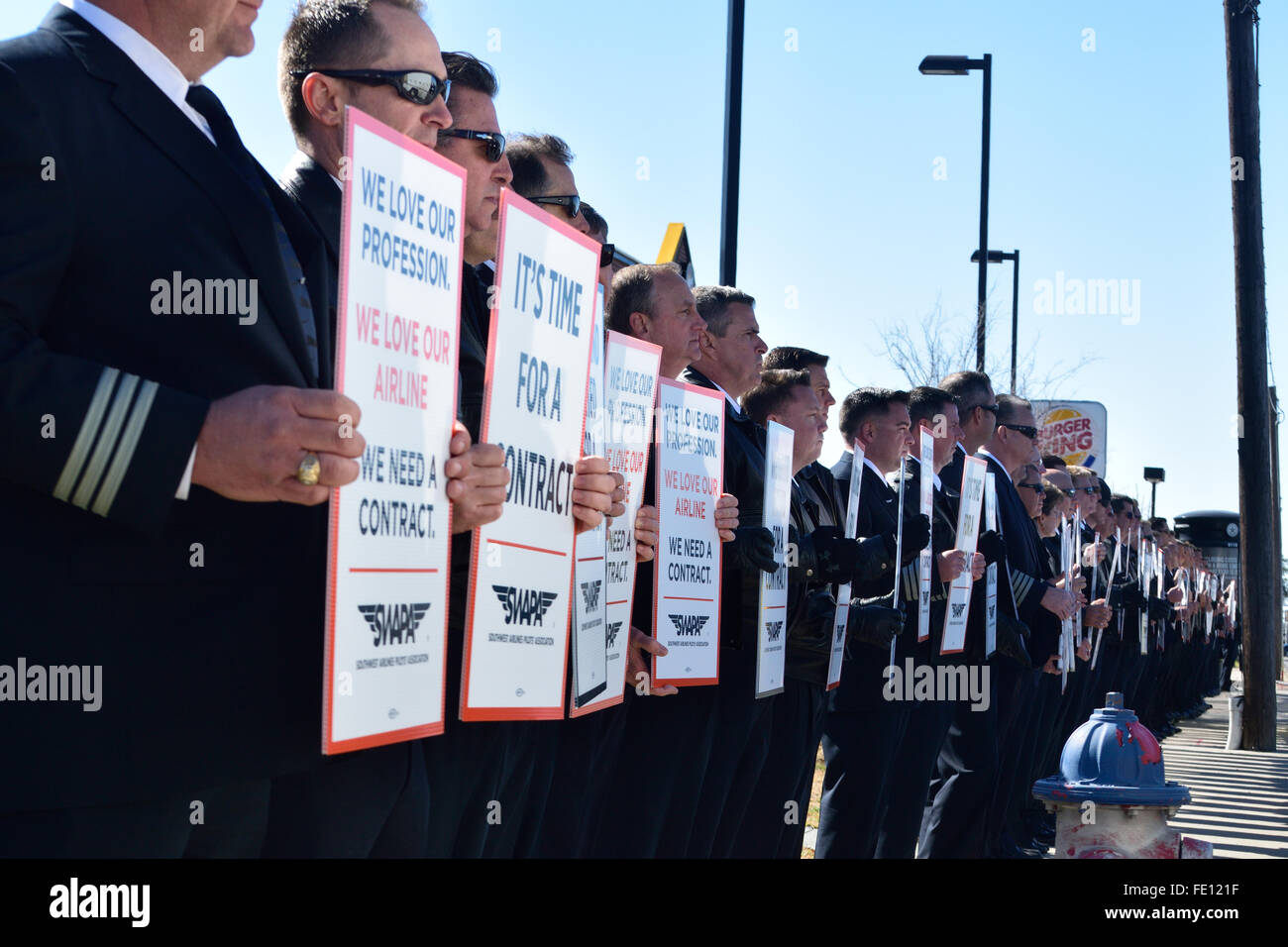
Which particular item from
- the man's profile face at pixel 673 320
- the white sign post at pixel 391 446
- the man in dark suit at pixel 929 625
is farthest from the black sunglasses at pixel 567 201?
the man in dark suit at pixel 929 625

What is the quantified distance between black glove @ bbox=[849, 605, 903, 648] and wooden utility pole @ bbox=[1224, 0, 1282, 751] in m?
11.6

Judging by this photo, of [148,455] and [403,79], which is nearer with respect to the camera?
[148,455]

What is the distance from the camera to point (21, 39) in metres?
1.99

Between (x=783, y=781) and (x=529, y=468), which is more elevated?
(x=529, y=468)

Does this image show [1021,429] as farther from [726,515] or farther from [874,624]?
[726,515]

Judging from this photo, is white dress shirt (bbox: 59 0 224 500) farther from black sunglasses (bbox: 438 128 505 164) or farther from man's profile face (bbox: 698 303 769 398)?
man's profile face (bbox: 698 303 769 398)

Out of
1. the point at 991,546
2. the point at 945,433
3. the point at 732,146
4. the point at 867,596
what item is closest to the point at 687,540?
the point at 867,596

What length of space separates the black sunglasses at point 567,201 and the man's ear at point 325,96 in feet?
4.66

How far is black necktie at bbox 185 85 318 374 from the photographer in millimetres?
2209

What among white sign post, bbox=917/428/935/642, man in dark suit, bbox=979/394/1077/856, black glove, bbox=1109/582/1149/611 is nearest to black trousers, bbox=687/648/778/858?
white sign post, bbox=917/428/935/642

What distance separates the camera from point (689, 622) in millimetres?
4371

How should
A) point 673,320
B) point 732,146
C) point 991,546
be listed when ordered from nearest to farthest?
point 673,320 < point 991,546 < point 732,146

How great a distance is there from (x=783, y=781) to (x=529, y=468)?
106 inches

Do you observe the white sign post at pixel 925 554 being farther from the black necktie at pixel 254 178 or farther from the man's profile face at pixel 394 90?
the black necktie at pixel 254 178
